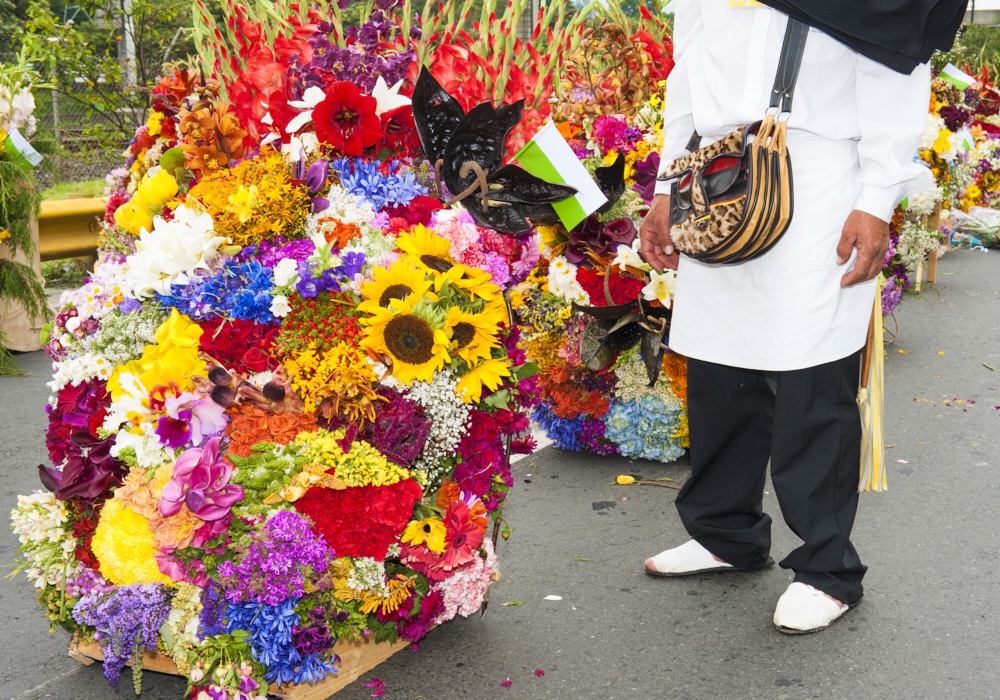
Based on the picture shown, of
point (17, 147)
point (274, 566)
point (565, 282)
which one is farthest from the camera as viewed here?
point (17, 147)

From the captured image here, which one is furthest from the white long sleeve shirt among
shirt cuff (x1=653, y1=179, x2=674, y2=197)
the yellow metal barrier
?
the yellow metal barrier

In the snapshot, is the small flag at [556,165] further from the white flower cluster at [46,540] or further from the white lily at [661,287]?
the white flower cluster at [46,540]

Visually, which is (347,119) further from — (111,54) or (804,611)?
(111,54)

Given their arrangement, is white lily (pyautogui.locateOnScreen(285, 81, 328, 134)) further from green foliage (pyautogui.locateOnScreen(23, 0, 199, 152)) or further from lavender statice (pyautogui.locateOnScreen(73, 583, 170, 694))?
green foliage (pyautogui.locateOnScreen(23, 0, 199, 152))

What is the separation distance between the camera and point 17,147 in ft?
18.7

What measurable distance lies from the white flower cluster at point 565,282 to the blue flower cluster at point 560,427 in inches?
20.4

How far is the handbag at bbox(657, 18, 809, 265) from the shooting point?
2.38 meters

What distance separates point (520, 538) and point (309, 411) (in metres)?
1.34

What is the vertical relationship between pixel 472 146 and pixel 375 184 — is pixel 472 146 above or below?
above

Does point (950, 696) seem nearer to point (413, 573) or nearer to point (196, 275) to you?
point (413, 573)

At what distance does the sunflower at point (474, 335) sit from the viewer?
2369mm

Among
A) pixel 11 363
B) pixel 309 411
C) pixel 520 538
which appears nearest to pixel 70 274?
pixel 11 363

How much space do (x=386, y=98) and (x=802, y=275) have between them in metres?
1.19

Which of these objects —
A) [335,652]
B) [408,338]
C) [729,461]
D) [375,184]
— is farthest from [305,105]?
[729,461]
